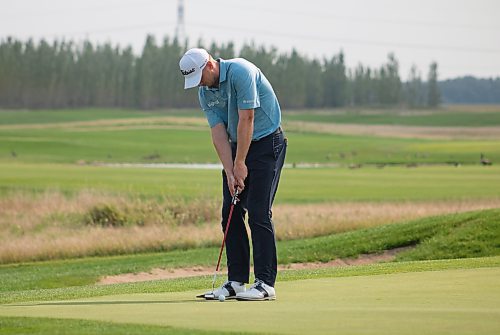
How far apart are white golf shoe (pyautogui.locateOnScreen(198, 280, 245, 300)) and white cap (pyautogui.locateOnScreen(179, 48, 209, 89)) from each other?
5.75ft

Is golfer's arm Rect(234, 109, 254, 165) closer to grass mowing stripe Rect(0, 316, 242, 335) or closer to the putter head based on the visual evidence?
the putter head

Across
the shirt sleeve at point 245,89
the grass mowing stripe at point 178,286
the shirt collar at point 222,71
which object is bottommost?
the grass mowing stripe at point 178,286

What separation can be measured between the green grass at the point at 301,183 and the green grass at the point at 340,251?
9015 mm

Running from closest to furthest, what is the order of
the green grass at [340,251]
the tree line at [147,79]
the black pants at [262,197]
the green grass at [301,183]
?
the black pants at [262,197]
the green grass at [340,251]
the green grass at [301,183]
the tree line at [147,79]

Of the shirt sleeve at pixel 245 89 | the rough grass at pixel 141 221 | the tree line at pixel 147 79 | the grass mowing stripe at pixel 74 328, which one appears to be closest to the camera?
the grass mowing stripe at pixel 74 328

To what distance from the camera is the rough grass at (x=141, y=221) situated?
27.2 meters

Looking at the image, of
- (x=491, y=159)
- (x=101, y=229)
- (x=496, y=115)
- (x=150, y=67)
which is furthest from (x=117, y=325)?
(x=150, y=67)

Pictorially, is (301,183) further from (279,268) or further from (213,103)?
(213,103)

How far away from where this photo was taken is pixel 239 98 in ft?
34.5

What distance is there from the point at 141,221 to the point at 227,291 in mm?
19847

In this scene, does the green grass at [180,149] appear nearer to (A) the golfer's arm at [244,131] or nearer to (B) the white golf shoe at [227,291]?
(B) the white golf shoe at [227,291]

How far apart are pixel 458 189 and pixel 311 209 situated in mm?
7916

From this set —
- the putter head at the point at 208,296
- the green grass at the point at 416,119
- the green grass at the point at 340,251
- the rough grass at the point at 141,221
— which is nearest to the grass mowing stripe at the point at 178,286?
the putter head at the point at 208,296

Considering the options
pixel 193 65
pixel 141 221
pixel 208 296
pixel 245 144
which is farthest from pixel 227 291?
pixel 141 221
